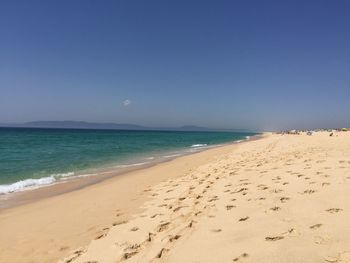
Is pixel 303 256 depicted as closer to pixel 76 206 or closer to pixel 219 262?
pixel 219 262

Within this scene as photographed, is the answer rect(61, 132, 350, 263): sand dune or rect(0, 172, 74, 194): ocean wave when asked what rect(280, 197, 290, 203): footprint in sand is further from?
rect(0, 172, 74, 194): ocean wave

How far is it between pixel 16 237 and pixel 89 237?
185cm

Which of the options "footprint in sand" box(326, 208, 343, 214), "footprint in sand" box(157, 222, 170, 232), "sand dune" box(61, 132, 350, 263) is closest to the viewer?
"sand dune" box(61, 132, 350, 263)

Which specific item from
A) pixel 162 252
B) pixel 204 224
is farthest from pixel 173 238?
pixel 204 224

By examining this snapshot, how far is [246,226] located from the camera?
5379 millimetres

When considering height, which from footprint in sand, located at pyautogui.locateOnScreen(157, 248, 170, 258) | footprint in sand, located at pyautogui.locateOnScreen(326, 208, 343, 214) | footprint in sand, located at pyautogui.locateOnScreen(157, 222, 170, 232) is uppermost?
footprint in sand, located at pyautogui.locateOnScreen(326, 208, 343, 214)

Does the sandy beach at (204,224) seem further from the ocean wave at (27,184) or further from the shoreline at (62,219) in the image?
the ocean wave at (27,184)

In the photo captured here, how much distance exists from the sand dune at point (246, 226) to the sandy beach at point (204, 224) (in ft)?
0.05

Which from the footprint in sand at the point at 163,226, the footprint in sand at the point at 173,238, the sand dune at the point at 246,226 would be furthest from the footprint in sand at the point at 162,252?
the footprint in sand at the point at 163,226

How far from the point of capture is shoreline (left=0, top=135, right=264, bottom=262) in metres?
6.34

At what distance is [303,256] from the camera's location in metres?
3.84

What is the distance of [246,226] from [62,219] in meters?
5.09

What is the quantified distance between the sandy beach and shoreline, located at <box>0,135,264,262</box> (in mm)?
27

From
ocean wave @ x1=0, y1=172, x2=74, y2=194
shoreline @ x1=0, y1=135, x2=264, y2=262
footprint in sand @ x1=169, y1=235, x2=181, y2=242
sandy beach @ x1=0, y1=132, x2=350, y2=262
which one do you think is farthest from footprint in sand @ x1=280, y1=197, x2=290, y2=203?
ocean wave @ x1=0, y1=172, x2=74, y2=194
